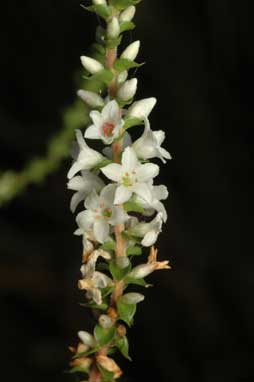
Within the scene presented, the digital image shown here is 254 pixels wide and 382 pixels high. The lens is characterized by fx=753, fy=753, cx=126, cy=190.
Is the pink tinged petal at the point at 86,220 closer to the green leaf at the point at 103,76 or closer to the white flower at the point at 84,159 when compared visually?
the white flower at the point at 84,159

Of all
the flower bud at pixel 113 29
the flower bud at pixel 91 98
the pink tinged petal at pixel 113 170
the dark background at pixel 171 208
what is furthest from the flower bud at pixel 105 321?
the dark background at pixel 171 208

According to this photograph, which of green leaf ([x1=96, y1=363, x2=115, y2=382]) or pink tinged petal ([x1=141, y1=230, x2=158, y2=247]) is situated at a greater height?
pink tinged petal ([x1=141, y1=230, x2=158, y2=247])

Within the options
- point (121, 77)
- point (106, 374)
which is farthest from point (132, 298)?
point (121, 77)

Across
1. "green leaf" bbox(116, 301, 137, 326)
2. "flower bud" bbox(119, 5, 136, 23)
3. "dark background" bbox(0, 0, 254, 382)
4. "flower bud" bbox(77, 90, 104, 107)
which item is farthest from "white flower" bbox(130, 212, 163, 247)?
"dark background" bbox(0, 0, 254, 382)

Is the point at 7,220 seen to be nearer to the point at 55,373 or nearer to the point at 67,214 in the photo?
the point at 67,214

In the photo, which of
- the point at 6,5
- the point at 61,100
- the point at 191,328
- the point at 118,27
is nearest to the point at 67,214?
the point at 61,100

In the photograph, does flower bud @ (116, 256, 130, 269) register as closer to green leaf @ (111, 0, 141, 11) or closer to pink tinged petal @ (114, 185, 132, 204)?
pink tinged petal @ (114, 185, 132, 204)

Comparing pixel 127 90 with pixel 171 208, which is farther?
pixel 171 208

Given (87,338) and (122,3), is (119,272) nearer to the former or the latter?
(87,338)
